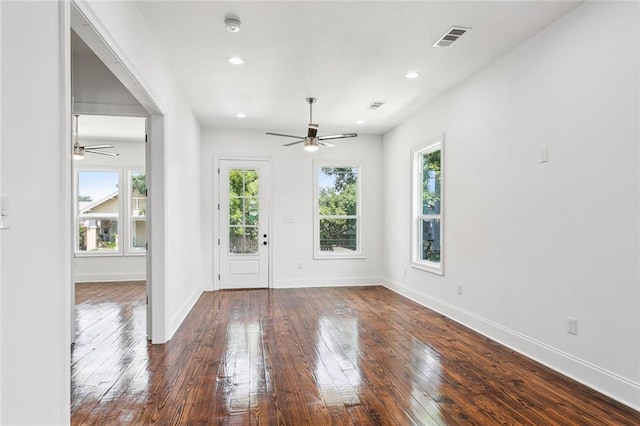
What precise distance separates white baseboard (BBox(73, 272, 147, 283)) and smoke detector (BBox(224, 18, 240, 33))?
6.01 meters

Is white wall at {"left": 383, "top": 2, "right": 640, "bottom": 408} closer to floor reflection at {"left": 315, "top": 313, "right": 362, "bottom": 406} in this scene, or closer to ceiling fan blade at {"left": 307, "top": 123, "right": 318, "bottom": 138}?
floor reflection at {"left": 315, "top": 313, "right": 362, "bottom": 406}

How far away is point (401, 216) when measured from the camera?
6266 mm

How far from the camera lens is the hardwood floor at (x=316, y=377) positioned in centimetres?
237

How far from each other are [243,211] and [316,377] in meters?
4.25

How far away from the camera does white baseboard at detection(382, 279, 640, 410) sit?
253 cm

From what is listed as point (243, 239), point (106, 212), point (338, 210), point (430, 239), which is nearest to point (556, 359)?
point (430, 239)

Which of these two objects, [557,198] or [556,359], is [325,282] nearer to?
[556,359]

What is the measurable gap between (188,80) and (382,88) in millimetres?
2305

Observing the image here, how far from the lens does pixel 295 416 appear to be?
234 centimetres

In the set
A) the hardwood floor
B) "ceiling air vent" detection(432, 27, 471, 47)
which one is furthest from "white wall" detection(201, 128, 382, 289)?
"ceiling air vent" detection(432, 27, 471, 47)

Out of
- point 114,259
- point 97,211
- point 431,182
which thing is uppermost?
point 431,182
